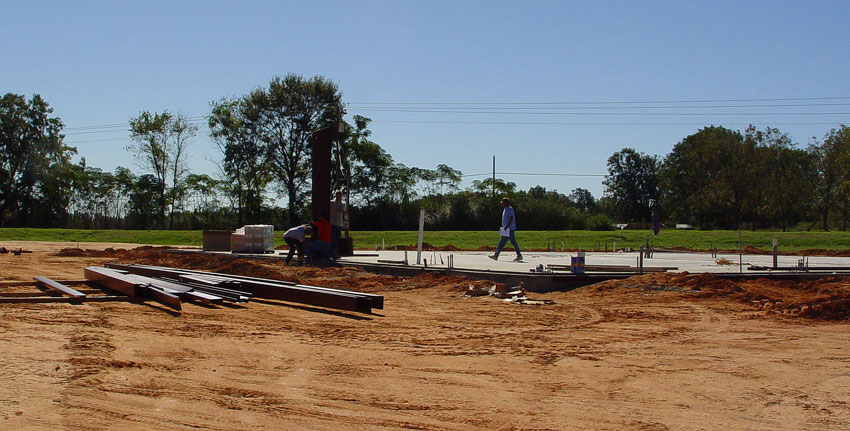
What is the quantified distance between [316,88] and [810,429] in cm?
5159

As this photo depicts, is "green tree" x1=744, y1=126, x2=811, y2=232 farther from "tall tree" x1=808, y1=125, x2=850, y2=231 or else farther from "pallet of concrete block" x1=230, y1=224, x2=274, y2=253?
"pallet of concrete block" x1=230, y1=224, x2=274, y2=253


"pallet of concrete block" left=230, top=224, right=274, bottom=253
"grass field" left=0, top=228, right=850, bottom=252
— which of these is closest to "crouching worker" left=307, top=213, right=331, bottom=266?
"pallet of concrete block" left=230, top=224, right=274, bottom=253

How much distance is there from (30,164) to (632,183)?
62.9m

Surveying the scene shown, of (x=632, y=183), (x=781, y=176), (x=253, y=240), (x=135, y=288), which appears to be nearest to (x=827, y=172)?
(x=781, y=176)

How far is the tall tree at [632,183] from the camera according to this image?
8619cm

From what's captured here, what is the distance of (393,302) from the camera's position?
41.8 ft

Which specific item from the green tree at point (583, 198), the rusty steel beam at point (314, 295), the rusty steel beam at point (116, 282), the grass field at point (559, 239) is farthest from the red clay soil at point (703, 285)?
the green tree at point (583, 198)

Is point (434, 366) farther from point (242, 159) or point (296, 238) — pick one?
point (242, 159)

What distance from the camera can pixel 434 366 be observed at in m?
7.27

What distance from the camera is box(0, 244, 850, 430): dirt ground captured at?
215 inches

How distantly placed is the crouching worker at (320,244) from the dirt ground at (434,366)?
5.87 metres

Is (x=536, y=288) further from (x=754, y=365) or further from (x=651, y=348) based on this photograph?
(x=754, y=365)

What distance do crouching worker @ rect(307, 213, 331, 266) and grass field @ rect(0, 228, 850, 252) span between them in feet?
30.3

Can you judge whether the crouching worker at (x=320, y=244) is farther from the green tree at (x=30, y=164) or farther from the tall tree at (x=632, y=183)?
the tall tree at (x=632, y=183)
